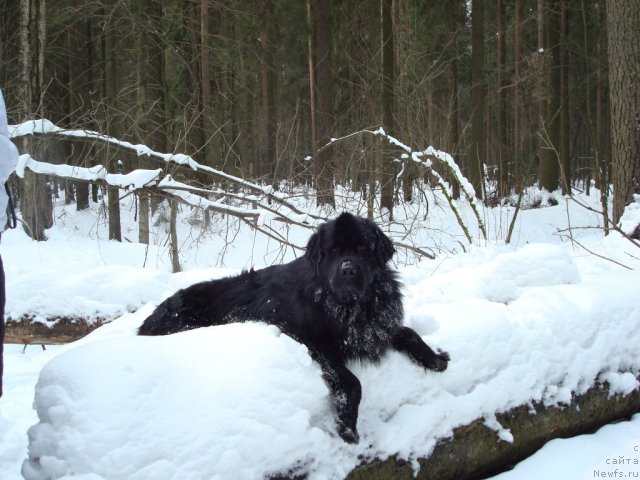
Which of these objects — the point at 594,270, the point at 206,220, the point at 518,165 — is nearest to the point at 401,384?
the point at 594,270

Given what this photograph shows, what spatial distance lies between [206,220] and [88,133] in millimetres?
1856

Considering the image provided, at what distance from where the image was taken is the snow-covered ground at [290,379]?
2.06 meters

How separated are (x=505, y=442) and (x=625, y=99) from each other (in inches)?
233

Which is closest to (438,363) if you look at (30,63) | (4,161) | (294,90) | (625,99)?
(4,161)

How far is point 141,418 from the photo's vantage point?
2.07 metres

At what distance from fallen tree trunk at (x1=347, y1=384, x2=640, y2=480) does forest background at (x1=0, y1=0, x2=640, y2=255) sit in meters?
3.46

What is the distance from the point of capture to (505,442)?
2.94m

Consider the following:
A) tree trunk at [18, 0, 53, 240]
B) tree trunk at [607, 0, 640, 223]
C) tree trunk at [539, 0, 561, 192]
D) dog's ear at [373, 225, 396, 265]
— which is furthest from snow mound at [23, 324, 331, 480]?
tree trunk at [539, 0, 561, 192]

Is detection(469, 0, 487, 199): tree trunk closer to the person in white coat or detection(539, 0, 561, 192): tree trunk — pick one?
detection(539, 0, 561, 192): tree trunk

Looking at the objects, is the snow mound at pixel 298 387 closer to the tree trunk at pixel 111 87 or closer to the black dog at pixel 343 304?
the black dog at pixel 343 304

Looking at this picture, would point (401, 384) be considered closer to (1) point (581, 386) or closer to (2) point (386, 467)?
(2) point (386, 467)

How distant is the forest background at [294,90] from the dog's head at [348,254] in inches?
114

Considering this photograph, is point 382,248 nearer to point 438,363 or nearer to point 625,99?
point 438,363

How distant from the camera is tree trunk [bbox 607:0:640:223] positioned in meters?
6.76
